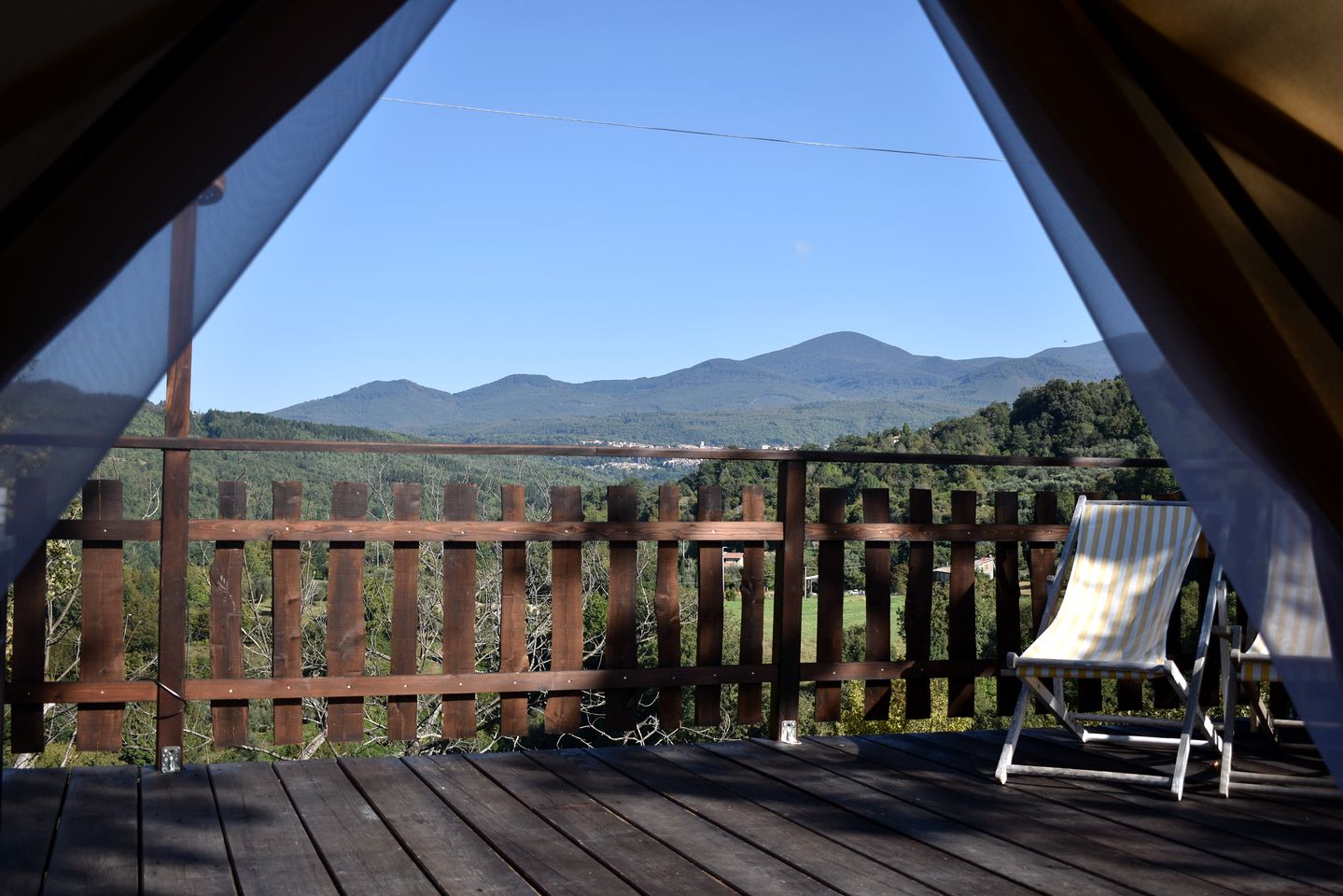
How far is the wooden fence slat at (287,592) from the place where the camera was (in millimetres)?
3623

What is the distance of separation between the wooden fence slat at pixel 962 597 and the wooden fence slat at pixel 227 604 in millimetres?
2502

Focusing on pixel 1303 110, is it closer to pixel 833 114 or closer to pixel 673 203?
pixel 673 203

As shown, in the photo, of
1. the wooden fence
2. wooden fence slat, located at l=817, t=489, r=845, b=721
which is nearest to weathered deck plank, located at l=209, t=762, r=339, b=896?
the wooden fence

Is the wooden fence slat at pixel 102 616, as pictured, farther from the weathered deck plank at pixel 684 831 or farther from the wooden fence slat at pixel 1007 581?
the wooden fence slat at pixel 1007 581

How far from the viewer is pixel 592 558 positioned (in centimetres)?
1185

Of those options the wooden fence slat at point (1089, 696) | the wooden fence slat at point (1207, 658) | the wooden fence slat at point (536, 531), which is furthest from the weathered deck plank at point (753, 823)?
the wooden fence slat at point (1207, 658)

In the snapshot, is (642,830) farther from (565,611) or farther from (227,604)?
(227,604)

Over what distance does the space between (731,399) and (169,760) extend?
2402 cm

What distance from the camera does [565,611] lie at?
3941 millimetres

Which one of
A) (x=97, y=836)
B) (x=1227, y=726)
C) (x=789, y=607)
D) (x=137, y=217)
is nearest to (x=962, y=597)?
(x=789, y=607)

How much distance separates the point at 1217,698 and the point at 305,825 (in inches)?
144

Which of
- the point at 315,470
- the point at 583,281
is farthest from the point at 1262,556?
the point at 583,281

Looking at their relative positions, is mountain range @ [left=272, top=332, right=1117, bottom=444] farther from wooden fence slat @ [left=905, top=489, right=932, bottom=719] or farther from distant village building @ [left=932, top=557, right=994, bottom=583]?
wooden fence slat @ [left=905, top=489, right=932, bottom=719]

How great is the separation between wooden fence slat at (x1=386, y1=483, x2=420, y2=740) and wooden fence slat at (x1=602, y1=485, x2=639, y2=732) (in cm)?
66
